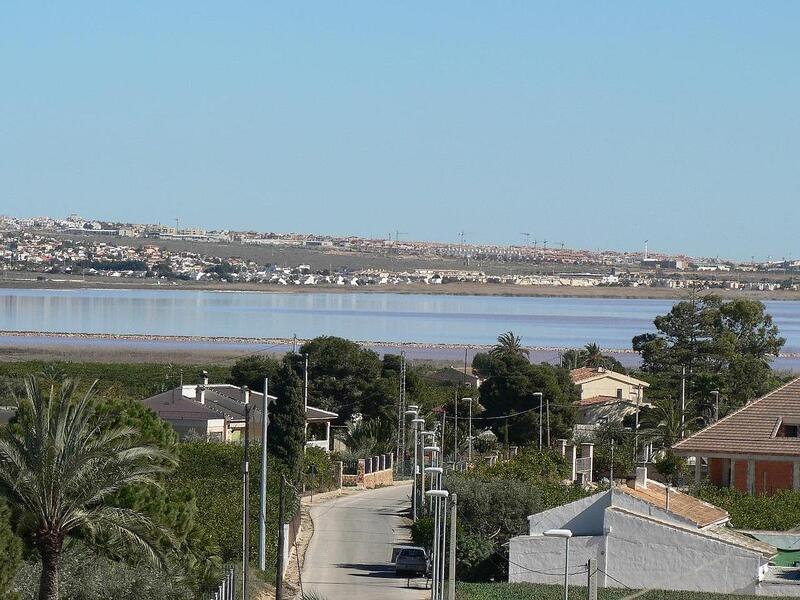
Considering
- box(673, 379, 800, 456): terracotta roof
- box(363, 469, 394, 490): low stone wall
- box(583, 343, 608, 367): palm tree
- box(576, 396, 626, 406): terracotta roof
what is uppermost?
box(673, 379, 800, 456): terracotta roof

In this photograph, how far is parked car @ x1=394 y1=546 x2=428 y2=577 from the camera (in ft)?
116

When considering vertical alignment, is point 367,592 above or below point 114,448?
below

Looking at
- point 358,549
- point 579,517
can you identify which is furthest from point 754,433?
point 579,517

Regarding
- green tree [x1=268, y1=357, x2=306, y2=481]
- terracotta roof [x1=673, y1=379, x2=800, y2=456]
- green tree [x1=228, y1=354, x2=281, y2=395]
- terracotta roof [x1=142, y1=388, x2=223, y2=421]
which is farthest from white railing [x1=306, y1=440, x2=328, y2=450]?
terracotta roof [x1=673, y1=379, x2=800, y2=456]

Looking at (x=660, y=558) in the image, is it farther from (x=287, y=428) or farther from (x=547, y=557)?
(x=287, y=428)

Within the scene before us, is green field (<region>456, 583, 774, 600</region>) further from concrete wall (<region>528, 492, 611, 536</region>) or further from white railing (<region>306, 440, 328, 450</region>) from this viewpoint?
white railing (<region>306, 440, 328, 450</region>)

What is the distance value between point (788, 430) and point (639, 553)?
14.5 metres

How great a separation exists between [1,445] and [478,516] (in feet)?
56.1

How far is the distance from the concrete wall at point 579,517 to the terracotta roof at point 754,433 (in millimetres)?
12366

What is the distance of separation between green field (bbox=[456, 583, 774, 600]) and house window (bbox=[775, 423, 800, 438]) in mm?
14782

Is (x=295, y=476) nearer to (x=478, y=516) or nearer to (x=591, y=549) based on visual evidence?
→ (x=478, y=516)

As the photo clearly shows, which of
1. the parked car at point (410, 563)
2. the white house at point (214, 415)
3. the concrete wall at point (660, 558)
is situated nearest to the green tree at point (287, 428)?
the white house at point (214, 415)

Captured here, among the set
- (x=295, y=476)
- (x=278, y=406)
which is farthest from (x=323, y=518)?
(x=278, y=406)

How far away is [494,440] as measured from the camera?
218 feet
